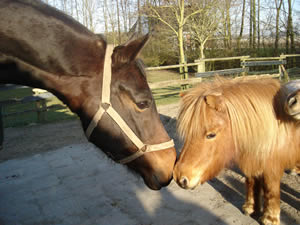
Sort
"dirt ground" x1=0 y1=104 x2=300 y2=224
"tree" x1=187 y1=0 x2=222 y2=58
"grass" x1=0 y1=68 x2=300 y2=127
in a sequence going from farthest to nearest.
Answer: "tree" x1=187 y1=0 x2=222 y2=58 → "grass" x1=0 y1=68 x2=300 y2=127 → "dirt ground" x1=0 y1=104 x2=300 y2=224

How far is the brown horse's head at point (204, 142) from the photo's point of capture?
72.1 inches

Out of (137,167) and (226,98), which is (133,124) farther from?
(226,98)

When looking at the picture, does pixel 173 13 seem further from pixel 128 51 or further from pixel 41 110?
pixel 128 51

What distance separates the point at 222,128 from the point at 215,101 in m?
0.25

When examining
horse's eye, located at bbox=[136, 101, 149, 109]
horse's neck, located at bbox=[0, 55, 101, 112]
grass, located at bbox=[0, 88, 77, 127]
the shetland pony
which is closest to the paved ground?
the shetland pony

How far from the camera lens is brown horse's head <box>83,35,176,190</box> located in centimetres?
Result: 148

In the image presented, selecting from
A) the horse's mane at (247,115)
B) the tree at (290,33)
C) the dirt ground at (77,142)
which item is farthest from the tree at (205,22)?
the horse's mane at (247,115)

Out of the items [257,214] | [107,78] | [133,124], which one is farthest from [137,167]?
[257,214]

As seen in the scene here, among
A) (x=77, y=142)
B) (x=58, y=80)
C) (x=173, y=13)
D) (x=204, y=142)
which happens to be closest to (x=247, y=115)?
(x=204, y=142)

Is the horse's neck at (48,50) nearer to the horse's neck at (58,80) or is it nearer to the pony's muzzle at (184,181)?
the horse's neck at (58,80)

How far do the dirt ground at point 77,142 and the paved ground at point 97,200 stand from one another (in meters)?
0.30

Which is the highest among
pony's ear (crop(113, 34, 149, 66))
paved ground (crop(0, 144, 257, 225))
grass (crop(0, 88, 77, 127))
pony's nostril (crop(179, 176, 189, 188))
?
pony's ear (crop(113, 34, 149, 66))

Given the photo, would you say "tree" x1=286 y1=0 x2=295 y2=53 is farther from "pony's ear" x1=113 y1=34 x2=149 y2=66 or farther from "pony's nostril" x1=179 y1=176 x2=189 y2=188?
"pony's ear" x1=113 y1=34 x2=149 y2=66

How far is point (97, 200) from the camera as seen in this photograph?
2898 millimetres
